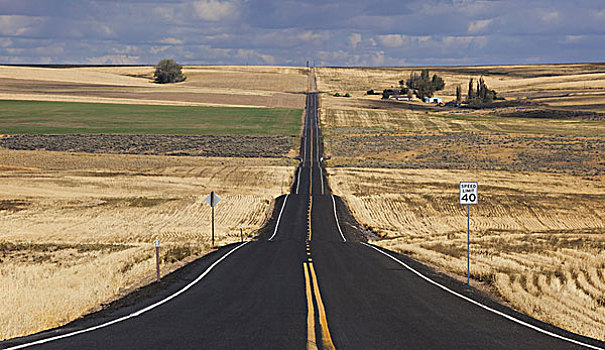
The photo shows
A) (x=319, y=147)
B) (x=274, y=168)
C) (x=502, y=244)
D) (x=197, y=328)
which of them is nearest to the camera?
(x=197, y=328)

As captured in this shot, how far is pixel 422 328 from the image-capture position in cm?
1218

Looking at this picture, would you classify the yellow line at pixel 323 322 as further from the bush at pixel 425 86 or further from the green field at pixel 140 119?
the bush at pixel 425 86

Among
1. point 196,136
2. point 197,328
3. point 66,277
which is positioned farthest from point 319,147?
point 197,328

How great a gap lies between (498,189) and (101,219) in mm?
32238

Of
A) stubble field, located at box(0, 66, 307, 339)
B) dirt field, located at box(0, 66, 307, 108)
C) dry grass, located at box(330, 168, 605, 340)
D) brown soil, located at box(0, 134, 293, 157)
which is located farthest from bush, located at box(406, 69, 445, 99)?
dry grass, located at box(330, 168, 605, 340)

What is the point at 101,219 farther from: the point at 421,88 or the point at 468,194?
the point at 421,88

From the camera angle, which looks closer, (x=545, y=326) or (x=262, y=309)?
(x=545, y=326)

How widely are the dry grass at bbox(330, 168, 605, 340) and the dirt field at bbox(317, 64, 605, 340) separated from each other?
66 mm

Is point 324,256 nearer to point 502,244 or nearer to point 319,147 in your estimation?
point 502,244

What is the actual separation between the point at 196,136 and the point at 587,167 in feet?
180

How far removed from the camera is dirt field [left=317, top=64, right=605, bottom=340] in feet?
60.7

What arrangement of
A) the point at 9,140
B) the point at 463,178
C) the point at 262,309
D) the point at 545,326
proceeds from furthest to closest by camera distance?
the point at 9,140 < the point at 463,178 < the point at 262,309 < the point at 545,326

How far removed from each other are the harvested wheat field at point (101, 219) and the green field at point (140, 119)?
25.1 m

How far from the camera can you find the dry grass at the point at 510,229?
652 inches
